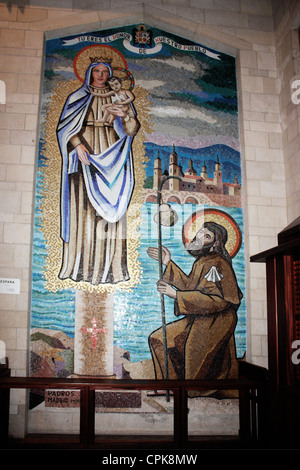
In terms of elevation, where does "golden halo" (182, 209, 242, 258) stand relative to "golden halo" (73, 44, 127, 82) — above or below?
below

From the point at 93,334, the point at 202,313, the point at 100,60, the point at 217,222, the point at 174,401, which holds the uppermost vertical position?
the point at 100,60

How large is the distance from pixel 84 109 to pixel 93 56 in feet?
2.78

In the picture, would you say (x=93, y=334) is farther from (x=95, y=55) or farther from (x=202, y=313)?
(x=95, y=55)

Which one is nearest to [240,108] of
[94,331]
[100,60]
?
[100,60]

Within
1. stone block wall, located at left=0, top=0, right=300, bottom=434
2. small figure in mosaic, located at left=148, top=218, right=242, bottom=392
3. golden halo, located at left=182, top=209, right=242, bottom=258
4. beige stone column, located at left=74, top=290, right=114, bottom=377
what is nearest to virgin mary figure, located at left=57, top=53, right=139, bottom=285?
beige stone column, located at left=74, top=290, right=114, bottom=377

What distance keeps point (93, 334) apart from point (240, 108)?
3.75 metres

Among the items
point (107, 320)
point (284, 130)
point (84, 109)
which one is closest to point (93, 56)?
point (84, 109)

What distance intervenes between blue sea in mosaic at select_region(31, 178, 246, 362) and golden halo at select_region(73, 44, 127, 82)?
2.03 m

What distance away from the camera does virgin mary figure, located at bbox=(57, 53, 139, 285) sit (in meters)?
5.14

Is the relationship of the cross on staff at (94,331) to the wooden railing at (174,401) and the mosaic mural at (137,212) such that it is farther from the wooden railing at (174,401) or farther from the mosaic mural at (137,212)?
the wooden railing at (174,401)

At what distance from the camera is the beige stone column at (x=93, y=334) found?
16.0ft

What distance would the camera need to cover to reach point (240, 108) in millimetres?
5781

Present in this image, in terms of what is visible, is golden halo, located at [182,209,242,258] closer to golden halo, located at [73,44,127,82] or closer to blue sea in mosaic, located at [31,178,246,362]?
blue sea in mosaic, located at [31,178,246,362]
